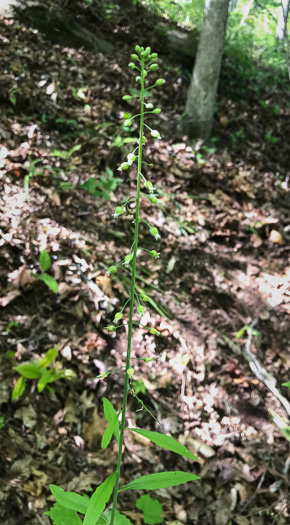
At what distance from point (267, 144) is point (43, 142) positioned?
4144 millimetres

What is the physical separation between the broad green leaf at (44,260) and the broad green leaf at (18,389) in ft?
3.09

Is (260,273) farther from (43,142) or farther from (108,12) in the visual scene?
(108,12)

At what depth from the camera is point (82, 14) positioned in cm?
741

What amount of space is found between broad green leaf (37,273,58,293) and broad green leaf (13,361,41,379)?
69 centimetres

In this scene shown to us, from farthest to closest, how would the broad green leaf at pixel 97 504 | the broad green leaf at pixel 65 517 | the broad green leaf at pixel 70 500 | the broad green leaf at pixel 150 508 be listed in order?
the broad green leaf at pixel 150 508
the broad green leaf at pixel 65 517
the broad green leaf at pixel 70 500
the broad green leaf at pixel 97 504

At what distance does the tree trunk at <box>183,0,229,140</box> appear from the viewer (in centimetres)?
584

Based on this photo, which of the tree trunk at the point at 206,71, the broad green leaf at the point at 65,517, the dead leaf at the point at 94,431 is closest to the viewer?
the broad green leaf at the point at 65,517

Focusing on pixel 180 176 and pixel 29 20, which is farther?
pixel 29 20

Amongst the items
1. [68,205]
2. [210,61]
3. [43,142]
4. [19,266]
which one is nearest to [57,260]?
[19,266]

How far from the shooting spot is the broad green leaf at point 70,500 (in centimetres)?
135

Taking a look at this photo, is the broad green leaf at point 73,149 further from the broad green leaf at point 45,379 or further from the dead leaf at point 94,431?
the dead leaf at point 94,431

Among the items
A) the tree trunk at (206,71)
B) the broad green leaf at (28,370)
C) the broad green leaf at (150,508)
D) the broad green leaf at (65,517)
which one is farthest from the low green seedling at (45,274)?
the tree trunk at (206,71)

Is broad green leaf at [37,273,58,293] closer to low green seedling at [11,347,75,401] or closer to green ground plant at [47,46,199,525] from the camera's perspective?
low green seedling at [11,347,75,401]

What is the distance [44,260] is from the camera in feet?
10.5
